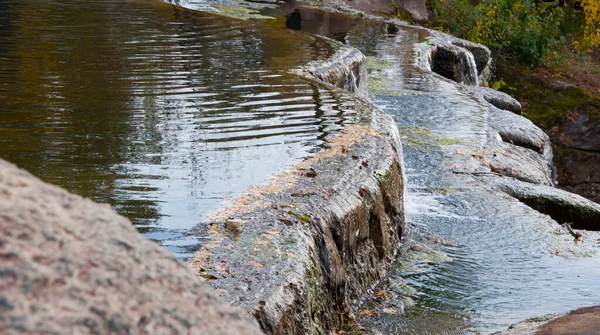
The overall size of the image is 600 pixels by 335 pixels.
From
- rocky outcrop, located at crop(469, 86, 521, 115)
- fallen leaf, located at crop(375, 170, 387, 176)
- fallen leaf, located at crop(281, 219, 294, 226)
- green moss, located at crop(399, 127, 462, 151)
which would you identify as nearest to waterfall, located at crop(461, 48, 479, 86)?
rocky outcrop, located at crop(469, 86, 521, 115)

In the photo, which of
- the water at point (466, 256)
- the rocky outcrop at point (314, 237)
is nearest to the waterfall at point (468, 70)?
the water at point (466, 256)

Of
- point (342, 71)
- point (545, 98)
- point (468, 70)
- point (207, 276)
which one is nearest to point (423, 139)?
point (342, 71)

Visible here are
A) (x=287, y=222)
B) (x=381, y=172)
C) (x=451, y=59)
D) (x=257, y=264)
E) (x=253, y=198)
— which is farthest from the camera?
(x=451, y=59)

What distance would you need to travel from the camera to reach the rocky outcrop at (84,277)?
1.19 metres

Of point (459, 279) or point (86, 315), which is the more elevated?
point (86, 315)

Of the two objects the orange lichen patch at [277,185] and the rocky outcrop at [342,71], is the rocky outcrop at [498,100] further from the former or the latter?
the orange lichen patch at [277,185]

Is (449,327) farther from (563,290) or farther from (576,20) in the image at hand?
(576,20)

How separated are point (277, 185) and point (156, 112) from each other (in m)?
1.85

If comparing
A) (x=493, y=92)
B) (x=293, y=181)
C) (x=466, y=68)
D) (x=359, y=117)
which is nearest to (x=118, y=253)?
(x=293, y=181)

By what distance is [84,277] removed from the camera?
1279 millimetres

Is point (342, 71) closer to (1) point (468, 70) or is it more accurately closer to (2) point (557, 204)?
(2) point (557, 204)

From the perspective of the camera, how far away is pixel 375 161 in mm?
6305

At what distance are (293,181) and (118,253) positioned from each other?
153 inches

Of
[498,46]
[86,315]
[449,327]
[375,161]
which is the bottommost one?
[498,46]
